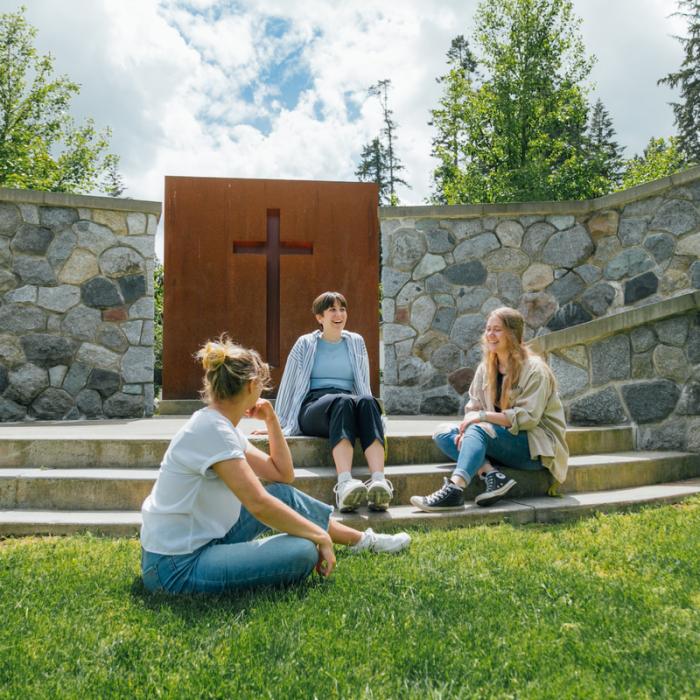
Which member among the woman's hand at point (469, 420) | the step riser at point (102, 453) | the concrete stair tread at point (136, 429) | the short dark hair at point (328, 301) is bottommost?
the step riser at point (102, 453)

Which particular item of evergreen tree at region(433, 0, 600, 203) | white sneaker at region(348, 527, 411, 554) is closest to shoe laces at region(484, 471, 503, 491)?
white sneaker at region(348, 527, 411, 554)

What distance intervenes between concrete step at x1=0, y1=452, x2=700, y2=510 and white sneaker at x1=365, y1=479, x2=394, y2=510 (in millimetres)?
319

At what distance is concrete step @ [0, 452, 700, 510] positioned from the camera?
359 centimetres

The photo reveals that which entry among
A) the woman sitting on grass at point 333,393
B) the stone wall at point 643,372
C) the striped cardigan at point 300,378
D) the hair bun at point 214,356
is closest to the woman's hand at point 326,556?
the hair bun at point 214,356

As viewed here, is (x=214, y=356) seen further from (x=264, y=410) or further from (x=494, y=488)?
(x=494, y=488)

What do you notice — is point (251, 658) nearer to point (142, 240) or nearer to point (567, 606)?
point (567, 606)

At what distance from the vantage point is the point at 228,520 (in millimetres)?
2465

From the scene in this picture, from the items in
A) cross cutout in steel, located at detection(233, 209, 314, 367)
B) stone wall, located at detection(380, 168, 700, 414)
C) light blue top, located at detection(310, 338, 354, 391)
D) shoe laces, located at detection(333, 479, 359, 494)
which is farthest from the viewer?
cross cutout in steel, located at detection(233, 209, 314, 367)

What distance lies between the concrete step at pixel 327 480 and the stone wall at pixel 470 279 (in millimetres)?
2147

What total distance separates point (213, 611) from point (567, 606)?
3.97ft

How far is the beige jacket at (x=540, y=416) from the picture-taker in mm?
3758

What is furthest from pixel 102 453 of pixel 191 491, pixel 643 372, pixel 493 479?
pixel 643 372

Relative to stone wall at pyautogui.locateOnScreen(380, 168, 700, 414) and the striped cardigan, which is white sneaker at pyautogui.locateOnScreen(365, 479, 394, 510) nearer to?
the striped cardigan

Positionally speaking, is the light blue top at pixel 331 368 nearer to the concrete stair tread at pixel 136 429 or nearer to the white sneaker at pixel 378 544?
the concrete stair tread at pixel 136 429
